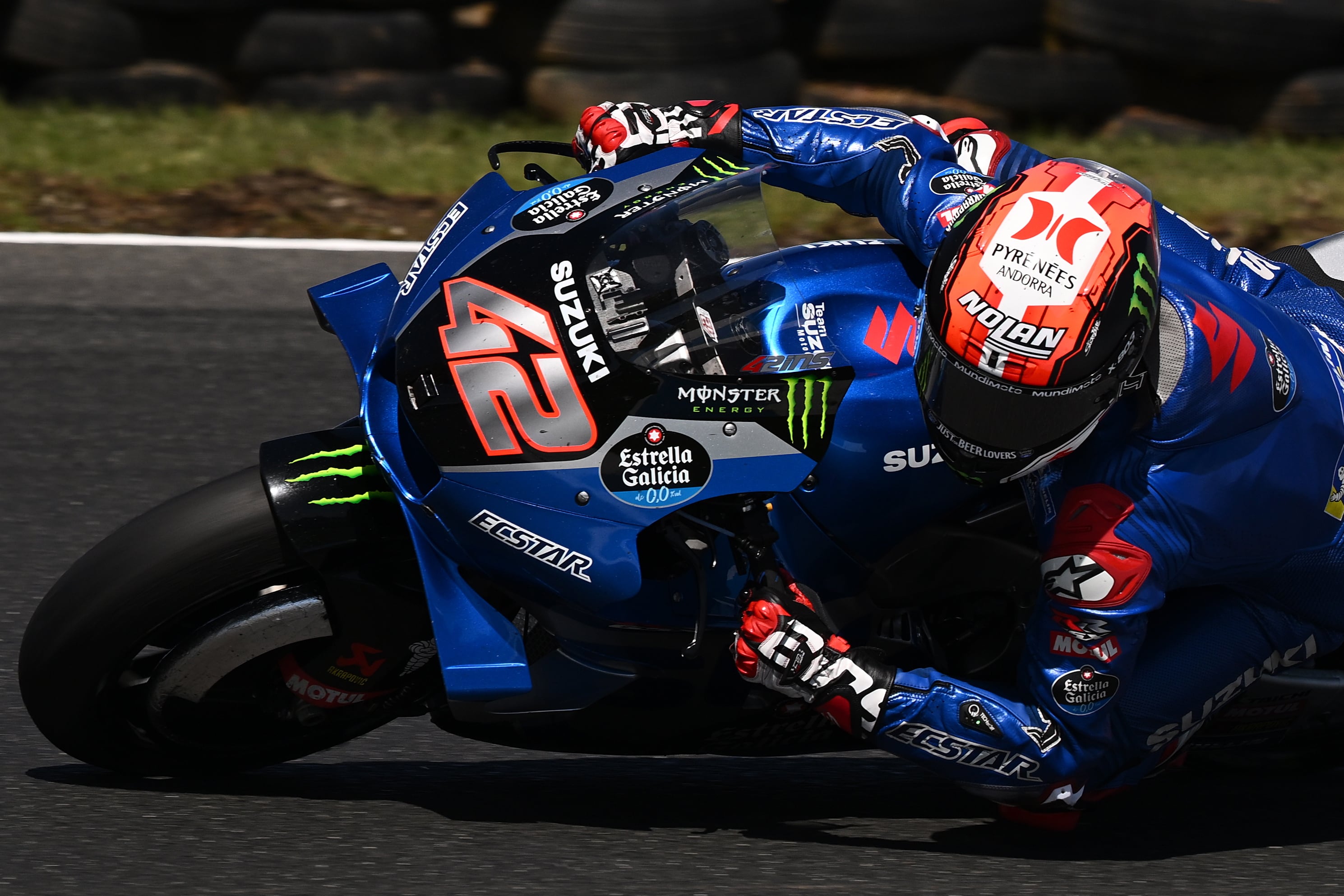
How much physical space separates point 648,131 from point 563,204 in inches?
15.7

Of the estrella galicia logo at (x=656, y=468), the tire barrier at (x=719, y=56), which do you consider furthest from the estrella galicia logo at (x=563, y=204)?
the tire barrier at (x=719, y=56)

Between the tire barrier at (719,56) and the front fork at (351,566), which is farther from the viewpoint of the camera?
the tire barrier at (719,56)

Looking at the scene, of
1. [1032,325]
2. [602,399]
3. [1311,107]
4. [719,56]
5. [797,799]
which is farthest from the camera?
[1311,107]

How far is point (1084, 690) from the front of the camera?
263 cm

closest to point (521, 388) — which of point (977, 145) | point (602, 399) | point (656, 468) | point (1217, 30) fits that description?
point (602, 399)

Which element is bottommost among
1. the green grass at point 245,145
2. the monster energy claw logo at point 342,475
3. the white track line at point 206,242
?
the green grass at point 245,145

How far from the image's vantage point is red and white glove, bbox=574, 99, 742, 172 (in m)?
2.97

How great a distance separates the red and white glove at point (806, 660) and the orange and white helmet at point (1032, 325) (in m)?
0.33

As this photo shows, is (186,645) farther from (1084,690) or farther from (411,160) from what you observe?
(411,160)

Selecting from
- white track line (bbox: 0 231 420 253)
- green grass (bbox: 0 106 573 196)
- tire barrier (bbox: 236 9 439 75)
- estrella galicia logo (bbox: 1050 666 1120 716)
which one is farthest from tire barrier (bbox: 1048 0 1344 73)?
estrella galicia logo (bbox: 1050 666 1120 716)

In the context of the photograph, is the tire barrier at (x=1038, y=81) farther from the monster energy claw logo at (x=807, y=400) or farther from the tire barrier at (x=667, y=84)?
the monster energy claw logo at (x=807, y=400)

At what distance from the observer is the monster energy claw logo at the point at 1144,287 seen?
2.41 metres

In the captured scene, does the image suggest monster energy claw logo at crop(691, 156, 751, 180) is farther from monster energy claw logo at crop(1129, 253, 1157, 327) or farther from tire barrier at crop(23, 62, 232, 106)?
tire barrier at crop(23, 62, 232, 106)

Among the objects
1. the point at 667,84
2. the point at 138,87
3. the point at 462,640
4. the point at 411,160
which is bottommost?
the point at 411,160
